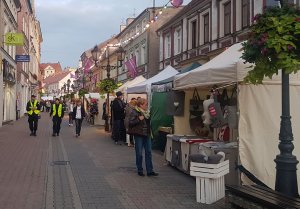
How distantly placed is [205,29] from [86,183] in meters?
17.0

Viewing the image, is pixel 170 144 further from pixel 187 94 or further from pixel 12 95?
pixel 12 95

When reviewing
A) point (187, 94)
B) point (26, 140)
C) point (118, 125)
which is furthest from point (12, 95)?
point (187, 94)

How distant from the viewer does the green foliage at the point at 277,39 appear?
5.68 m

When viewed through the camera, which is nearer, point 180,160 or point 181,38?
point 180,160

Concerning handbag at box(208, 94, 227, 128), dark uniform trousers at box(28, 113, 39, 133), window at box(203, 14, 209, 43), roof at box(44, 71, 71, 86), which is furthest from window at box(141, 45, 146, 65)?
roof at box(44, 71, 71, 86)

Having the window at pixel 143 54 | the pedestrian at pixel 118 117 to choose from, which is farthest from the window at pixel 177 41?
the pedestrian at pixel 118 117

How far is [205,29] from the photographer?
79.4 ft

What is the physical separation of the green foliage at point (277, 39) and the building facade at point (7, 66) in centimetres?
1909

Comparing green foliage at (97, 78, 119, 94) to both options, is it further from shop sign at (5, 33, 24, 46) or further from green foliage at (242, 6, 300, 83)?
green foliage at (242, 6, 300, 83)

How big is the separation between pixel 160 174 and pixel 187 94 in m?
2.72

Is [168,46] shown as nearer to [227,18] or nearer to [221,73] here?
[227,18]

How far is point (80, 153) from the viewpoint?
13.6 meters

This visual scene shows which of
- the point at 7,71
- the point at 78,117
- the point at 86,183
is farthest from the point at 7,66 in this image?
the point at 86,183

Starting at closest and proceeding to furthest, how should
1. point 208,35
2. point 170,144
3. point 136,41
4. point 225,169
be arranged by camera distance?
point 225,169 < point 170,144 < point 208,35 < point 136,41
